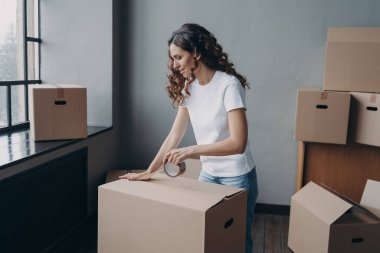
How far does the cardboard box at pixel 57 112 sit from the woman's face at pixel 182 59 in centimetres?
98

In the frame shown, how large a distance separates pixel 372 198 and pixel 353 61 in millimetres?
864

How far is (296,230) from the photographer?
2604mm

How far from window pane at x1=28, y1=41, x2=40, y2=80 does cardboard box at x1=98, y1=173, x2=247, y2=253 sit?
5.98 feet

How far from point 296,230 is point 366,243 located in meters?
0.44

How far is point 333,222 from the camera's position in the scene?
2213 millimetres

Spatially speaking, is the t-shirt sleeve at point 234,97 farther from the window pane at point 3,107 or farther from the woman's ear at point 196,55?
the window pane at point 3,107

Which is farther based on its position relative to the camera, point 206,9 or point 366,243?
point 206,9

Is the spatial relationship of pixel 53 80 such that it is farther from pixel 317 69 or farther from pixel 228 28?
pixel 317 69

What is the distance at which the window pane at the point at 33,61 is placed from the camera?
114 inches

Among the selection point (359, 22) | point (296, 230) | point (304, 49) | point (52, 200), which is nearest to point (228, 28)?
point (304, 49)

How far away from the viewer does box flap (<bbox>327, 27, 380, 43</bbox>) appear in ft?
8.88

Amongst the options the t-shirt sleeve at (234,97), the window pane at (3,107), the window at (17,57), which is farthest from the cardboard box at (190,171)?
the t-shirt sleeve at (234,97)

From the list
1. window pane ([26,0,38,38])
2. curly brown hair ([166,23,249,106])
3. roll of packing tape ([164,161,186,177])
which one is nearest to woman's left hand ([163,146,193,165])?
roll of packing tape ([164,161,186,177])

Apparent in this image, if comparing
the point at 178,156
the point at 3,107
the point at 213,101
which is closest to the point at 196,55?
the point at 213,101
